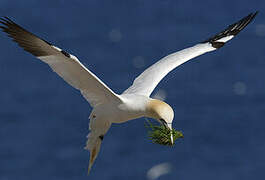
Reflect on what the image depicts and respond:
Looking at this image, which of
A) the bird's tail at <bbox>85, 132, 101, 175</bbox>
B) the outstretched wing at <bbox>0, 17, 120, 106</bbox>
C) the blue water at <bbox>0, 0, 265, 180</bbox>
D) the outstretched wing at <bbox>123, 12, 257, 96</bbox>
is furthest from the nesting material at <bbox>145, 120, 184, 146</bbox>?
the blue water at <bbox>0, 0, 265, 180</bbox>

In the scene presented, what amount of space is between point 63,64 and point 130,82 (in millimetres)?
9891

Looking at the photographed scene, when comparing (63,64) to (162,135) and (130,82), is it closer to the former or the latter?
(162,135)

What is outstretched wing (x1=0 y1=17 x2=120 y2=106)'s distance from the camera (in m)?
8.52

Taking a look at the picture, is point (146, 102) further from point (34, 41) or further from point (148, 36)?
point (148, 36)

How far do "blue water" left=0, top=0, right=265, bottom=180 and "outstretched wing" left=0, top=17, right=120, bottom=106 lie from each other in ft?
27.4

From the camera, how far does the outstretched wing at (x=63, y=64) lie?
8.52m

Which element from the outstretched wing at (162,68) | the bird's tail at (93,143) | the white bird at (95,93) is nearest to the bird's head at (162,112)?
the white bird at (95,93)

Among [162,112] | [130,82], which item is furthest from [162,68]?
[130,82]

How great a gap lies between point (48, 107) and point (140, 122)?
2.28 metres

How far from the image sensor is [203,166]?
17.9 m

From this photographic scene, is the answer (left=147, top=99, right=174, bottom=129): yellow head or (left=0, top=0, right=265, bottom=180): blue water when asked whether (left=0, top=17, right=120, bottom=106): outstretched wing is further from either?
(left=0, top=0, right=265, bottom=180): blue water

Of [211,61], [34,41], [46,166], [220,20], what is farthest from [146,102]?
[220,20]

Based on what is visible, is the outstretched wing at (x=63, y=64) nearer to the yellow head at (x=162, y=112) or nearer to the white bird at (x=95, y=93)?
the white bird at (x=95, y=93)

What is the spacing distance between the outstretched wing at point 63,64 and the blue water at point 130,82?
27.4ft
